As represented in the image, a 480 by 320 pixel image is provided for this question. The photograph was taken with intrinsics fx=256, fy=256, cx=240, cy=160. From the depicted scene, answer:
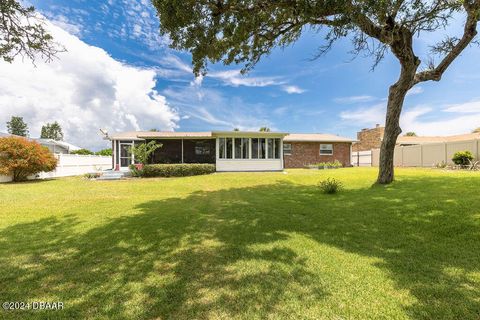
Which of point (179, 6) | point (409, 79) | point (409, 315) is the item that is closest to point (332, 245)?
point (409, 315)

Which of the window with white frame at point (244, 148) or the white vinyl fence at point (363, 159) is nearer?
the window with white frame at point (244, 148)

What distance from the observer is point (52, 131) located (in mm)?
62938

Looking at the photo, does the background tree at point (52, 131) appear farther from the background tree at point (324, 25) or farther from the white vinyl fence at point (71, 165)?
the background tree at point (324, 25)

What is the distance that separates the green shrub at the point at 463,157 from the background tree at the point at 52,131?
74128 mm

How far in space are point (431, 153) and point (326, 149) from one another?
833 cm

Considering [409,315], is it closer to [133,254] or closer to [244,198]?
[133,254]

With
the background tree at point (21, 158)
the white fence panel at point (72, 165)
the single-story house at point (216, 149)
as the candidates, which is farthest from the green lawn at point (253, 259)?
the white fence panel at point (72, 165)

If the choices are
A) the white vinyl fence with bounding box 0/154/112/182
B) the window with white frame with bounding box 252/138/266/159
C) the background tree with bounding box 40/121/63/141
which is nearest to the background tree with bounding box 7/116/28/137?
the background tree with bounding box 40/121/63/141

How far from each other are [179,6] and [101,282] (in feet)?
19.8

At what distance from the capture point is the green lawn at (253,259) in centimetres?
288

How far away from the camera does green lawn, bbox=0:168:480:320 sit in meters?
2.88

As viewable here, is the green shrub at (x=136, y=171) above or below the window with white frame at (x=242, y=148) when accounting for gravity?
below

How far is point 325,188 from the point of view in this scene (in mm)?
9891

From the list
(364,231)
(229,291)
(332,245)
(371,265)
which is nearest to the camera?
(229,291)
